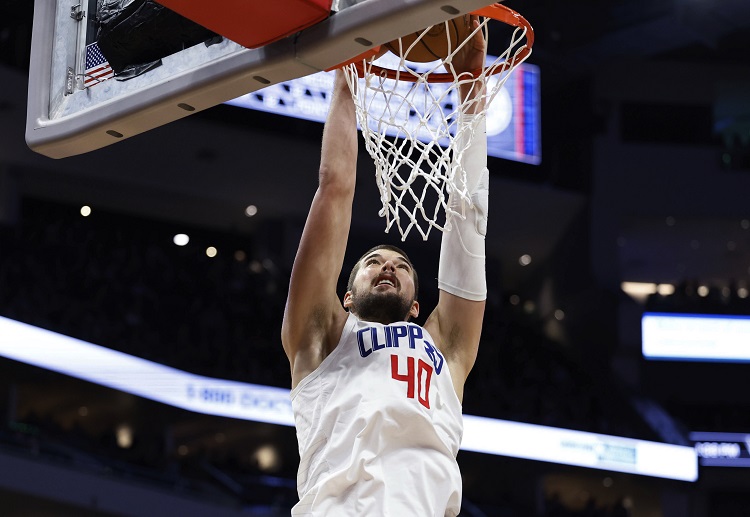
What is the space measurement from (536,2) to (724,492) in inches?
309

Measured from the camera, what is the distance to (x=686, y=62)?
1620cm

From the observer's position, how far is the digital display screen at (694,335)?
15805mm

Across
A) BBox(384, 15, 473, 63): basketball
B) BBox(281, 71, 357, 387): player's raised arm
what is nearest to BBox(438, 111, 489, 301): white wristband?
BBox(384, 15, 473, 63): basketball

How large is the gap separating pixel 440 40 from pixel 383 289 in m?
0.72

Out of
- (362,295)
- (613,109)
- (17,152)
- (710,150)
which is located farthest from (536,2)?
(362,295)

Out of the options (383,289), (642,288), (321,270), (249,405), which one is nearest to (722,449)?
(642,288)

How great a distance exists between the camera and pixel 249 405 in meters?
12.1

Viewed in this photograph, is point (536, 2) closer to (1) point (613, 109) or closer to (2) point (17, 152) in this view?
(1) point (613, 109)

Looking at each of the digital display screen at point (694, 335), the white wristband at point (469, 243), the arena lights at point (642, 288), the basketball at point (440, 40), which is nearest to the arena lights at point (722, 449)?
the digital display screen at point (694, 335)

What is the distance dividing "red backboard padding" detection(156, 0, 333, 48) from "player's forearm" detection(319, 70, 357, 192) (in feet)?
2.19

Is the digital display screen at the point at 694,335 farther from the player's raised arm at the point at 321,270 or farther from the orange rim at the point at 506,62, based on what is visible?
the player's raised arm at the point at 321,270

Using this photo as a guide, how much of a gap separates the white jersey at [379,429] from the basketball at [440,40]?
771 millimetres

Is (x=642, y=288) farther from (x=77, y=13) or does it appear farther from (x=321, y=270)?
(x=77, y=13)

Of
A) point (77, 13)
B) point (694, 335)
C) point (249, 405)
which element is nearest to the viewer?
point (77, 13)
